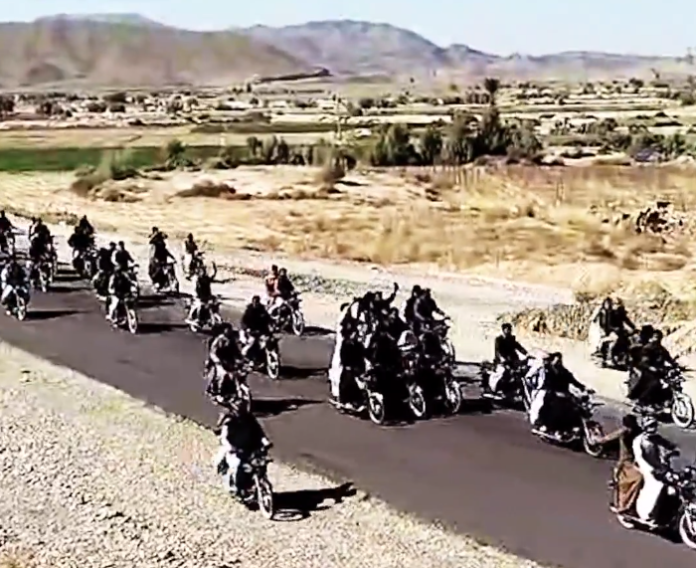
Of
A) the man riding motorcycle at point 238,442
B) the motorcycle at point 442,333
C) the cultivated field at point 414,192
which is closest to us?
the man riding motorcycle at point 238,442

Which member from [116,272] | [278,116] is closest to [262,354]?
[116,272]

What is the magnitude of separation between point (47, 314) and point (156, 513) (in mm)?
15387

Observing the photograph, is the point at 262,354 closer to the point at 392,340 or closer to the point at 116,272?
the point at 392,340

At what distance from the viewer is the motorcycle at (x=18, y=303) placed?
3081cm

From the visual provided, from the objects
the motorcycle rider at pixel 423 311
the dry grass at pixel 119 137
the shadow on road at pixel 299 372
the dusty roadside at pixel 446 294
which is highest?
the motorcycle rider at pixel 423 311

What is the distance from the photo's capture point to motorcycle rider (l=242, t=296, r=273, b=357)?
2406cm

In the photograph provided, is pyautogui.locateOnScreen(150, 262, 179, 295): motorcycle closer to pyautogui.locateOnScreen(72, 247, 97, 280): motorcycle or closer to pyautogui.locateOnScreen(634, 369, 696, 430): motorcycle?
pyautogui.locateOnScreen(72, 247, 97, 280): motorcycle

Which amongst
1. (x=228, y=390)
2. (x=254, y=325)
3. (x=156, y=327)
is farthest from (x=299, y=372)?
(x=156, y=327)

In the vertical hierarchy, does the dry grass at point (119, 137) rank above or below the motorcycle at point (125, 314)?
below

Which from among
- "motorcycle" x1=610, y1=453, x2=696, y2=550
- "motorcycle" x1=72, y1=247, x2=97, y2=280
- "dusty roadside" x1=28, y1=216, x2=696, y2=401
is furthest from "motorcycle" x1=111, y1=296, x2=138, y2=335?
"motorcycle" x1=610, y1=453, x2=696, y2=550

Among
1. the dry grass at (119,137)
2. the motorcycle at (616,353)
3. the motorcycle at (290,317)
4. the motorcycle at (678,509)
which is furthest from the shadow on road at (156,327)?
the dry grass at (119,137)

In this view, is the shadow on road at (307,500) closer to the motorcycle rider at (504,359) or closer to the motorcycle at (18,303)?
the motorcycle rider at (504,359)

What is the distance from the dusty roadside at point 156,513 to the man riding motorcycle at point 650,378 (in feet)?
17.9

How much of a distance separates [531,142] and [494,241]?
97.0 ft
